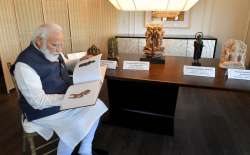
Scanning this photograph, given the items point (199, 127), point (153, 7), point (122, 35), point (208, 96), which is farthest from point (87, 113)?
point (122, 35)

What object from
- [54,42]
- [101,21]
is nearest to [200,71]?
[54,42]

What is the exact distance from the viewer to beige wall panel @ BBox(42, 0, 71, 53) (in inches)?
128

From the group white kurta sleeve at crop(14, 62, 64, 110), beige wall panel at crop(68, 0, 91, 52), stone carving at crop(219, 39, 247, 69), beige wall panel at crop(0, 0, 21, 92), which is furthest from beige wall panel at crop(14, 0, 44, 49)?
stone carving at crop(219, 39, 247, 69)

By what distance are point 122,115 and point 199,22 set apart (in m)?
2.92

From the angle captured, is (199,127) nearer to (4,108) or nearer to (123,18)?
(4,108)

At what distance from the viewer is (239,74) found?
171cm

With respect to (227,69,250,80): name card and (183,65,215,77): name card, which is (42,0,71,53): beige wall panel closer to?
(183,65,215,77): name card

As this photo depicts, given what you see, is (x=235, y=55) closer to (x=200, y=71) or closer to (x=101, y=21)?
(x=200, y=71)

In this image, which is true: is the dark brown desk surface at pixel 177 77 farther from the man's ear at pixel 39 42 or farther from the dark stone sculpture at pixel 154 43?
the man's ear at pixel 39 42

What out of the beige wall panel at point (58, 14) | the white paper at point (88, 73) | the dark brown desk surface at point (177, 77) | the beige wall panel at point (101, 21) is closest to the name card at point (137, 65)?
the dark brown desk surface at point (177, 77)

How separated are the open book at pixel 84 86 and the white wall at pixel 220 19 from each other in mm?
3172

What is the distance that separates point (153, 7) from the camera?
5.96 ft

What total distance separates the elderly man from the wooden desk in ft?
1.68

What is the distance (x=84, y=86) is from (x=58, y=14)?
7.81 feet
